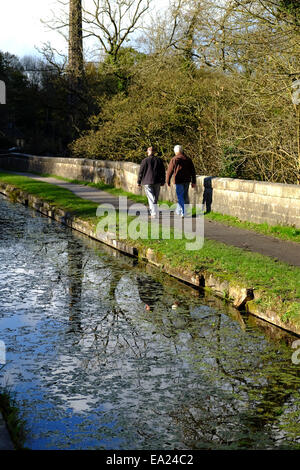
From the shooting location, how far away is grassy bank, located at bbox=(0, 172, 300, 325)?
7.46m

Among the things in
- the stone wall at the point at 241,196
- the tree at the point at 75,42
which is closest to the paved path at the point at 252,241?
the stone wall at the point at 241,196

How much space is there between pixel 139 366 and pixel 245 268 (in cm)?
334

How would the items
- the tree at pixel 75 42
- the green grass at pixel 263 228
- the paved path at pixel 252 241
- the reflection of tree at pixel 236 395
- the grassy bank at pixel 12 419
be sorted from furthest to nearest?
1. the tree at pixel 75 42
2. the green grass at pixel 263 228
3. the paved path at pixel 252 241
4. the reflection of tree at pixel 236 395
5. the grassy bank at pixel 12 419

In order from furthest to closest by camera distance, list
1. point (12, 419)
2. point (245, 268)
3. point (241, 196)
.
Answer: point (241, 196), point (245, 268), point (12, 419)

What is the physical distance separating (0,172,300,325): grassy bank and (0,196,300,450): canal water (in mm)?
285

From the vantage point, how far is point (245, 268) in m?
8.88

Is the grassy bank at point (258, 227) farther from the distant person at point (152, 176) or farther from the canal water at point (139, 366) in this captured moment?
the canal water at point (139, 366)

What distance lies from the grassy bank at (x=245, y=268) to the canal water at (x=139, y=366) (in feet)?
0.93

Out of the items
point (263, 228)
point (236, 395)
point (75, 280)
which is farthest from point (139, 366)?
point (263, 228)

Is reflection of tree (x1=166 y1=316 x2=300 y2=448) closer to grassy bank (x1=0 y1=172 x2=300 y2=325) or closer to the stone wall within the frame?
grassy bank (x1=0 y1=172 x2=300 y2=325)

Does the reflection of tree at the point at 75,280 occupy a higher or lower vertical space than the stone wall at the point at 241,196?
lower

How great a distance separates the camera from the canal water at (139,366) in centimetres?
459

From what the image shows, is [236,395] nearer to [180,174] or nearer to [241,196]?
[241,196]
